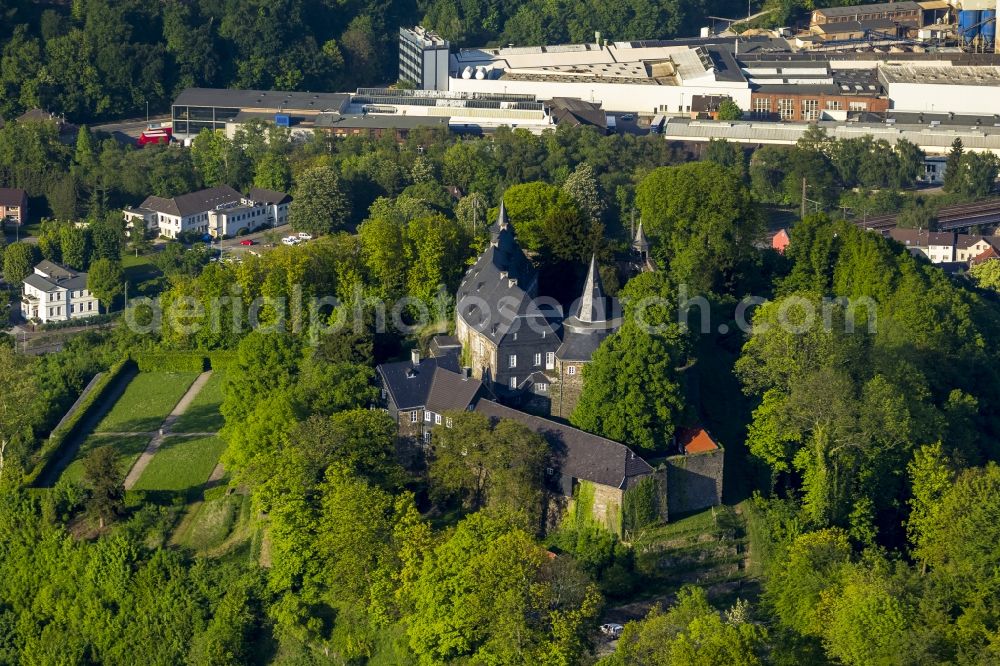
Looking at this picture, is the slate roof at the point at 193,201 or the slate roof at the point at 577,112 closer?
the slate roof at the point at 193,201

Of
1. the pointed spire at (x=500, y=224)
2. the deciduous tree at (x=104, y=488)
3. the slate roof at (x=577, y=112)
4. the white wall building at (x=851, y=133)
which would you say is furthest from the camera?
the slate roof at (x=577, y=112)

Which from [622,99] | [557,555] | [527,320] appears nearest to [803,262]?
[527,320]

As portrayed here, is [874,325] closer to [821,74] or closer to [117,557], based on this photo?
[117,557]

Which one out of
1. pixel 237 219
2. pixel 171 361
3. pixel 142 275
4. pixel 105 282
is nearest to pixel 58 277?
pixel 105 282

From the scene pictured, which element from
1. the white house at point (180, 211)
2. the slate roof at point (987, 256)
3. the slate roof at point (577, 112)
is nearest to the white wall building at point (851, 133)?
the slate roof at point (577, 112)

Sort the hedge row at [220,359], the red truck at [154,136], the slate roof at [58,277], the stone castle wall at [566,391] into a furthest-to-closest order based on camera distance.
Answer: the red truck at [154,136], the slate roof at [58,277], the hedge row at [220,359], the stone castle wall at [566,391]

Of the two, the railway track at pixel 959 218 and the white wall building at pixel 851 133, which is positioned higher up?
the white wall building at pixel 851 133

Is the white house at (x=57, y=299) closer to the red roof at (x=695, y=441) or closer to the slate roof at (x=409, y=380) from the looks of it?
the slate roof at (x=409, y=380)

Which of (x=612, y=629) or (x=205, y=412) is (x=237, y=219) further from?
(x=612, y=629)
